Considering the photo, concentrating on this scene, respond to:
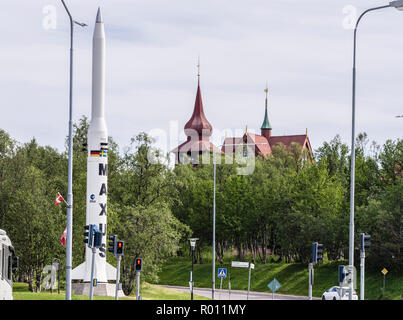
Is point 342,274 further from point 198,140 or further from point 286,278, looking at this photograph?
point 198,140

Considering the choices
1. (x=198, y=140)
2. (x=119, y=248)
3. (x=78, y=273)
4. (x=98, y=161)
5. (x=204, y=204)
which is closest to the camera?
(x=119, y=248)

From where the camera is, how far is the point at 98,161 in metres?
48.3

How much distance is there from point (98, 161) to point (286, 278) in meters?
33.6

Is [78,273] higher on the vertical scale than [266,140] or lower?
lower

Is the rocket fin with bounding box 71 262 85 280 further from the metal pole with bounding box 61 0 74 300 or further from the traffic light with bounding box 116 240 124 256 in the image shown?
the metal pole with bounding box 61 0 74 300

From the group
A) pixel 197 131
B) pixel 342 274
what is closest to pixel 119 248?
pixel 342 274

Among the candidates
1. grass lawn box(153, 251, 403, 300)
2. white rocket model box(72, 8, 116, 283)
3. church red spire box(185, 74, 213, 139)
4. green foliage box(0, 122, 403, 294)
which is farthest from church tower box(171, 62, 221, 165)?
white rocket model box(72, 8, 116, 283)

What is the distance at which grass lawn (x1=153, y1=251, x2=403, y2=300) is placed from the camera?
65.0 metres

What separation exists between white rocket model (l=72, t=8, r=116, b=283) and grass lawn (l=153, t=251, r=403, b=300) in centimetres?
2426

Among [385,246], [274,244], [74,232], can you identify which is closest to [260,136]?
[274,244]
